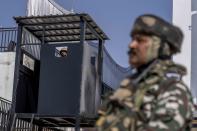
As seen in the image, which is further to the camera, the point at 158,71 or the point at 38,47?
the point at 38,47

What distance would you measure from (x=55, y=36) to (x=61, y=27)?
55 centimetres

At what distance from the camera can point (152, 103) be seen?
8.02ft

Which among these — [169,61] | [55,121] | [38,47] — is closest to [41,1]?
[38,47]

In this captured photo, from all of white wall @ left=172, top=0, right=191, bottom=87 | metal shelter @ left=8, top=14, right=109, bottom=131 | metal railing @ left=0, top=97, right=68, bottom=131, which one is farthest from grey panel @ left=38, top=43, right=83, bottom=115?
white wall @ left=172, top=0, right=191, bottom=87

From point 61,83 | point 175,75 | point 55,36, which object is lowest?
point 175,75

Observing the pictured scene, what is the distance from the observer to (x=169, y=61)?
101 inches

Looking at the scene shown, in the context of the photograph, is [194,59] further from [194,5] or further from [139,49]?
[139,49]

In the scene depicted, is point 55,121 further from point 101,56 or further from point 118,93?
point 118,93

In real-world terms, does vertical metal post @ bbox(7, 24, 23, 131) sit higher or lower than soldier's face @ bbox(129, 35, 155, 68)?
higher

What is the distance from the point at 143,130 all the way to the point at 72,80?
29.6 ft

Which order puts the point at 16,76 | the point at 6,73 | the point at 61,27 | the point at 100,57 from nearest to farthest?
the point at 16,76 → the point at 61,27 → the point at 100,57 → the point at 6,73

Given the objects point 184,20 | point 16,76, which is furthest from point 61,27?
point 184,20

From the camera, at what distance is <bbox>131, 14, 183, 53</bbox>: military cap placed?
2549 millimetres

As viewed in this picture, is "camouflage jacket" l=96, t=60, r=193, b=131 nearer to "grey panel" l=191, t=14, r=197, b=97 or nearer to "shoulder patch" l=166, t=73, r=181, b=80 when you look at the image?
"shoulder patch" l=166, t=73, r=181, b=80
